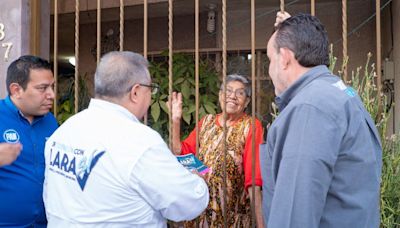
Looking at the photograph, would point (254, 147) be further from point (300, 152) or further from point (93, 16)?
point (93, 16)

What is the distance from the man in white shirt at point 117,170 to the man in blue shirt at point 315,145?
0.33 metres

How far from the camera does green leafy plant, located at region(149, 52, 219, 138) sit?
14.0 ft

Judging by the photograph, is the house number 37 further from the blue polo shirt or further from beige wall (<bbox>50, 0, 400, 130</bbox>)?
beige wall (<bbox>50, 0, 400, 130</bbox>)

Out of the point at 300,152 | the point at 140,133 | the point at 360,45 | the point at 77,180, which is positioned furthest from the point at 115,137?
the point at 360,45

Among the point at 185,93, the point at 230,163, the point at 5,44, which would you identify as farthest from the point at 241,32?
the point at 5,44

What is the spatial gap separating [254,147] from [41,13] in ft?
5.08

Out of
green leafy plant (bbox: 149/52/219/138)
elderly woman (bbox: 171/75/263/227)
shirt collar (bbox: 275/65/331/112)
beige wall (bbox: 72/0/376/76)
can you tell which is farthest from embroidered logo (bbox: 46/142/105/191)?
beige wall (bbox: 72/0/376/76)

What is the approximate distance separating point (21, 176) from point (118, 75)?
2.47 feet

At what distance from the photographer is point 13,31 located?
2703 millimetres

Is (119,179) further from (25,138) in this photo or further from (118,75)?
(25,138)

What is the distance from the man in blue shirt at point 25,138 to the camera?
205 centimetres

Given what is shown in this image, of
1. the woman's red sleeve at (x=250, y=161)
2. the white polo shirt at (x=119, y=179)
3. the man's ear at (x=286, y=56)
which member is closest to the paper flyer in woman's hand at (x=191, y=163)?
the white polo shirt at (x=119, y=179)

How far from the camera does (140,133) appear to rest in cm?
159

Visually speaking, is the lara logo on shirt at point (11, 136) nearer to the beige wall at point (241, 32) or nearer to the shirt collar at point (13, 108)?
the shirt collar at point (13, 108)
